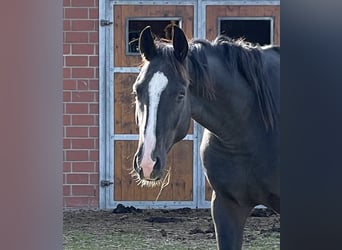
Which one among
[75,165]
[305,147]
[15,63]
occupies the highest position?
[15,63]

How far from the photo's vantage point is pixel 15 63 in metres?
2.19

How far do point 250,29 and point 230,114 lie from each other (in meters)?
3.28

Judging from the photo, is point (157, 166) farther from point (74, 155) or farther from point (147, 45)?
point (74, 155)

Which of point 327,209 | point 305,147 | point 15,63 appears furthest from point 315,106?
point 15,63

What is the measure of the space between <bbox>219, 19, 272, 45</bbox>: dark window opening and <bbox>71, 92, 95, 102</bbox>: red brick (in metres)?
1.30

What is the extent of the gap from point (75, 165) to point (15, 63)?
5417mm

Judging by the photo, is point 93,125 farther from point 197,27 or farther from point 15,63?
point 15,63

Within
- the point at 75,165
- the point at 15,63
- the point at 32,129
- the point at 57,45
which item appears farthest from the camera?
the point at 75,165

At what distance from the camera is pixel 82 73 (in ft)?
25.0

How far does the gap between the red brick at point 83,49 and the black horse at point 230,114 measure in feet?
10.2

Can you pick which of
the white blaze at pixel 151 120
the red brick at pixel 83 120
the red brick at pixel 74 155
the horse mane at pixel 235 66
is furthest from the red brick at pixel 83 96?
the white blaze at pixel 151 120

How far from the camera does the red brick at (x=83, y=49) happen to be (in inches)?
299

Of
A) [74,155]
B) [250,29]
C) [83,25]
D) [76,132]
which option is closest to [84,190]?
[74,155]

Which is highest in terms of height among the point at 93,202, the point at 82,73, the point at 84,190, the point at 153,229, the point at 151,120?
the point at 82,73
